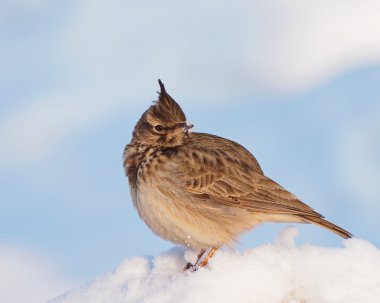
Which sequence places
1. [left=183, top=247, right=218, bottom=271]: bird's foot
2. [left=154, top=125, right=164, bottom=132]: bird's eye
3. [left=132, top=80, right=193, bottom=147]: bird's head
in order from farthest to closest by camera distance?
[left=154, top=125, right=164, bottom=132]: bird's eye, [left=132, top=80, right=193, bottom=147]: bird's head, [left=183, top=247, right=218, bottom=271]: bird's foot

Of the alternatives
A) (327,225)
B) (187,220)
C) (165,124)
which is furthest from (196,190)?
(327,225)

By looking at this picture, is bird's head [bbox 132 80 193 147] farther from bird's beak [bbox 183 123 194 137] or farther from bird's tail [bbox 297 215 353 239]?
bird's tail [bbox 297 215 353 239]

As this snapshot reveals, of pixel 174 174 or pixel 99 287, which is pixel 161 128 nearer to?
pixel 174 174

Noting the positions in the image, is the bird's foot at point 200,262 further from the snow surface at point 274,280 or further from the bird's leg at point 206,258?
the snow surface at point 274,280

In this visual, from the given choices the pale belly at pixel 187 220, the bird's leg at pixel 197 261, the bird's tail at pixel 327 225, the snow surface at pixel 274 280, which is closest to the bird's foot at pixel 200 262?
the bird's leg at pixel 197 261

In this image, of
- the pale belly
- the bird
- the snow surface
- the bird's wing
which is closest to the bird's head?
the bird

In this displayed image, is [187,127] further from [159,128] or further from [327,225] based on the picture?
[327,225]
